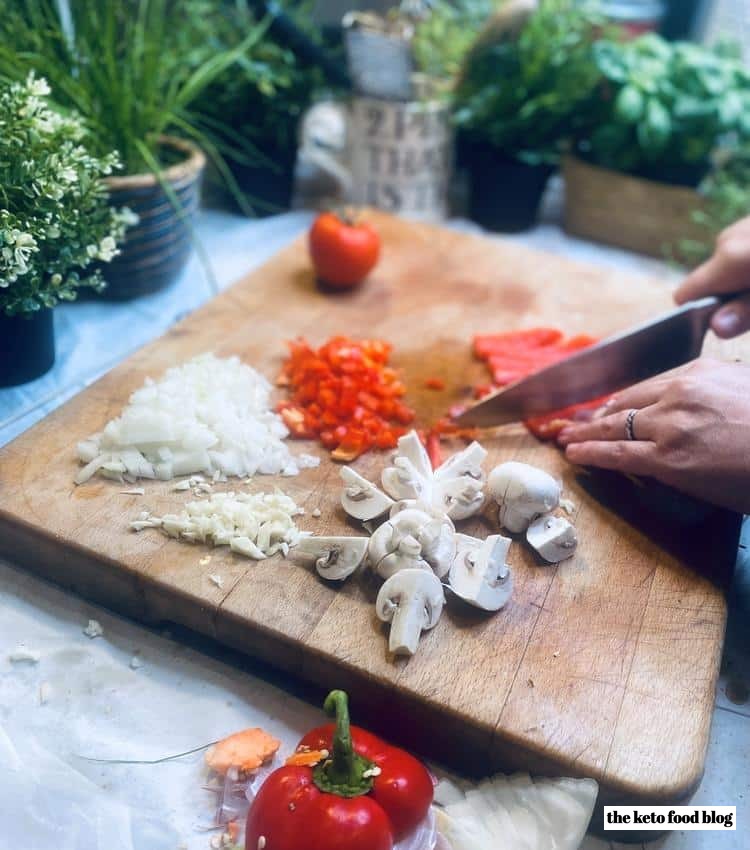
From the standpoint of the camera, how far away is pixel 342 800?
32.2 inches

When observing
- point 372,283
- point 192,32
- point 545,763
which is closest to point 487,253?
point 372,283

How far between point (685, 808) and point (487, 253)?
4.27 feet

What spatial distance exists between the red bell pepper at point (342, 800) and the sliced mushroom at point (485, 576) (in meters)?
0.23

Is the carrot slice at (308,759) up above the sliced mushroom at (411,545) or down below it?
below

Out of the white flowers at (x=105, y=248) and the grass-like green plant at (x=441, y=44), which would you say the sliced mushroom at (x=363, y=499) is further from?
the grass-like green plant at (x=441, y=44)

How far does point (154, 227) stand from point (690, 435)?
1091 millimetres

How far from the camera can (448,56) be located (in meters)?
2.11

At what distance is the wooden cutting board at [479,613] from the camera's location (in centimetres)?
95

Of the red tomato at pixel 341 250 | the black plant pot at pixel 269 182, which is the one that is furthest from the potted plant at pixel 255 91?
the red tomato at pixel 341 250

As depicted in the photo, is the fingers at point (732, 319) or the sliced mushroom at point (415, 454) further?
the fingers at point (732, 319)

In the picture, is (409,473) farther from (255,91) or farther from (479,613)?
(255,91)

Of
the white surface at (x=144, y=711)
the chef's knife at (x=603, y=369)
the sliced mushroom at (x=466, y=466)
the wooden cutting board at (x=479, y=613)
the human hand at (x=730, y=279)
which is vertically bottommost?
the white surface at (x=144, y=711)

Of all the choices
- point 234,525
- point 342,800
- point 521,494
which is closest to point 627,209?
point 521,494

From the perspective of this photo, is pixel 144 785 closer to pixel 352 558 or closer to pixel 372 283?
pixel 352 558
